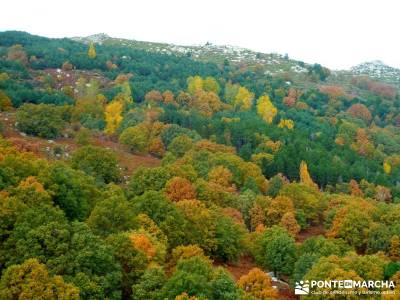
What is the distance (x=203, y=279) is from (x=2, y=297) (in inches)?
684

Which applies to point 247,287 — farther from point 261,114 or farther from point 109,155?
point 261,114

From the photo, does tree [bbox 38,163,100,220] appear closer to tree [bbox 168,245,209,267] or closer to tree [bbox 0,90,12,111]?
tree [bbox 168,245,209,267]

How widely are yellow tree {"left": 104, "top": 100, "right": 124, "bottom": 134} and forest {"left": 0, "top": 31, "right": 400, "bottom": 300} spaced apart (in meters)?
0.53

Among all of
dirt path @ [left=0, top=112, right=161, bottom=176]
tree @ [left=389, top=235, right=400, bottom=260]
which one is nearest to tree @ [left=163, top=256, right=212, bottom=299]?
tree @ [left=389, top=235, right=400, bottom=260]

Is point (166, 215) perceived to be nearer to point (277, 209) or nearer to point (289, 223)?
point (289, 223)

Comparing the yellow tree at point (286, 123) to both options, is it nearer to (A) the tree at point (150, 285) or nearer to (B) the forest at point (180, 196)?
(B) the forest at point (180, 196)

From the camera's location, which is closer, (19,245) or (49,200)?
(19,245)

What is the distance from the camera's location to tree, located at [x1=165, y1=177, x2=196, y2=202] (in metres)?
80.5

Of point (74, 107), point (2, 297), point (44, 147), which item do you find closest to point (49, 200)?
point (2, 297)

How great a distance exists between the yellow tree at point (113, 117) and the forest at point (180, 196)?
0.53 meters

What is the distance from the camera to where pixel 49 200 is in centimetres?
5909

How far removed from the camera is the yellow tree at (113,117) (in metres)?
139

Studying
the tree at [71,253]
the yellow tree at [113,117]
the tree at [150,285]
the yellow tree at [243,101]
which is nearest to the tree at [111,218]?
the tree at [71,253]

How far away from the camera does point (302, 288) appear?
187 feet
